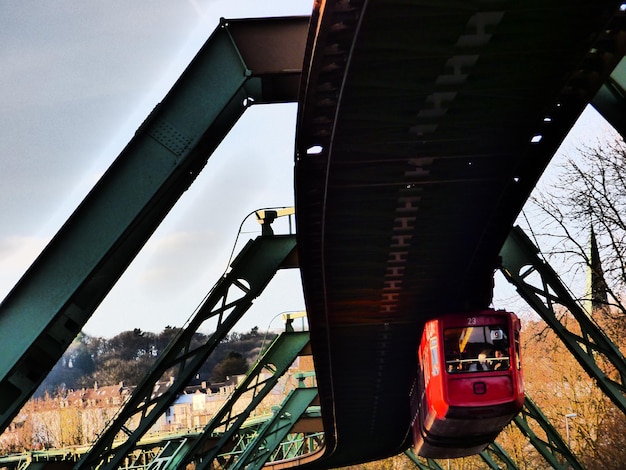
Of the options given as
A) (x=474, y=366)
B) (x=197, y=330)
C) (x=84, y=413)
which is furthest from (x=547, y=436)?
(x=84, y=413)

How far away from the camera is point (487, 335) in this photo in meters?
20.3

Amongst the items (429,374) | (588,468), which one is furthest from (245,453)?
(429,374)

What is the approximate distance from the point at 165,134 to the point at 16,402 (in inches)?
135

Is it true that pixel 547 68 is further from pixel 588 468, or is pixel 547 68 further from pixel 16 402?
pixel 588 468

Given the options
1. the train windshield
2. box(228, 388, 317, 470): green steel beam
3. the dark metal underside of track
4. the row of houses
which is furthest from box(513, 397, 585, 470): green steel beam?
the row of houses

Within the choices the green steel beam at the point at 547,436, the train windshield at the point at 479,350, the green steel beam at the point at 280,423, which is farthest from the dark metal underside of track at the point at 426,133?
the green steel beam at the point at 280,423

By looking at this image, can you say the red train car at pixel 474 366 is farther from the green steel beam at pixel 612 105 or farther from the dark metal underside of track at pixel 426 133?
the green steel beam at pixel 612 105

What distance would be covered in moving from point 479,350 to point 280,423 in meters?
21.8

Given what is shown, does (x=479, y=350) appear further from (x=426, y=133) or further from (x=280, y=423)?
(x=280, y=423)

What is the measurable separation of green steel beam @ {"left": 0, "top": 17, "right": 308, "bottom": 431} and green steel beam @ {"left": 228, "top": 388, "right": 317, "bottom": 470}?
2481cm

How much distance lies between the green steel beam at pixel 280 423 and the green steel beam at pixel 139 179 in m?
24.8

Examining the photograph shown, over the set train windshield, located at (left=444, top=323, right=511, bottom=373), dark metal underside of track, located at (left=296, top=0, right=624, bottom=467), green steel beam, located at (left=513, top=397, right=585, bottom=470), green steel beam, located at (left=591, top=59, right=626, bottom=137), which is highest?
green steel beam, located at (left=591, top=59, right=626, bottom=137)

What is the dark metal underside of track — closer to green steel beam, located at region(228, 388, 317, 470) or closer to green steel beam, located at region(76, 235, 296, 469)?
green steel beam, located at region(76, 235, 296, 469)

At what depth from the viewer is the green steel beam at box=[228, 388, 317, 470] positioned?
37531 millimetres
